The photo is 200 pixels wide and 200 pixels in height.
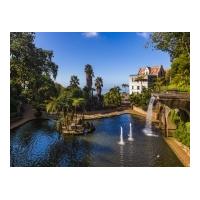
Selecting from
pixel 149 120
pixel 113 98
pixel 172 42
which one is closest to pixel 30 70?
pixel 113 98

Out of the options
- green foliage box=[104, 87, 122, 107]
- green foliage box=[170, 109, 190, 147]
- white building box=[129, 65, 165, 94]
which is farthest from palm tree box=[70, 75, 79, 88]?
green foliage box=[170, 109, 190, 147]

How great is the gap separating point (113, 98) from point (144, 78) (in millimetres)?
1321

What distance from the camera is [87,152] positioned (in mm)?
9891

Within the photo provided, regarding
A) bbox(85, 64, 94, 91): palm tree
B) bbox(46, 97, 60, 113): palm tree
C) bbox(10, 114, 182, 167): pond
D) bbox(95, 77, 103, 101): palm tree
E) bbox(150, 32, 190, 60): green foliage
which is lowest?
bbox(10, 114, 182, 167): pond

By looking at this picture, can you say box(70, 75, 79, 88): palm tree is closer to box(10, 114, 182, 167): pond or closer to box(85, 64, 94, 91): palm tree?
box(85, 64, 94, 91): palm tree

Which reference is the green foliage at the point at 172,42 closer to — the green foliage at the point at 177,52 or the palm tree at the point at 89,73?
the green foliage at the point at 177,52

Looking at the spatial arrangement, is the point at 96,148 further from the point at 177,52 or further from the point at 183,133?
the point at 177,52

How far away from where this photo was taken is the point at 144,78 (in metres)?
9.87

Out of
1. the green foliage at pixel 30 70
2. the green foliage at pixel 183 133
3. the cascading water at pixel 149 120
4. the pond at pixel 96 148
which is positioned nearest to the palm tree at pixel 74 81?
the green foliage at pixel 30 70

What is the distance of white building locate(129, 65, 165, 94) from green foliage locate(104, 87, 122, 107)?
1.51ft

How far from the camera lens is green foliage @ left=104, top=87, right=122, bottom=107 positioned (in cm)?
1044
